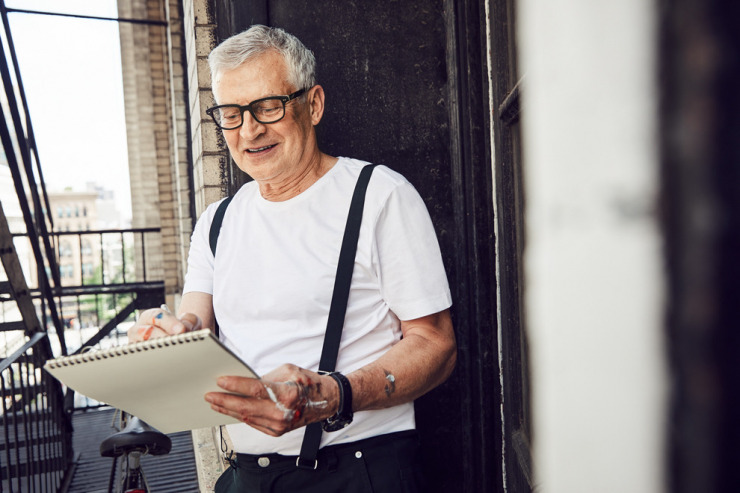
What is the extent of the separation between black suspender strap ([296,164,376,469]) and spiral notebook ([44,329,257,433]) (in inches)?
10.0

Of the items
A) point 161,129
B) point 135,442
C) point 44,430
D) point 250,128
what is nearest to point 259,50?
point 250,128

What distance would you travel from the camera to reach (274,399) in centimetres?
116

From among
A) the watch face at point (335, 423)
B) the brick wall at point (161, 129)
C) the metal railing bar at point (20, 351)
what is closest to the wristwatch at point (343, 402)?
the watch face at point (335, 423)

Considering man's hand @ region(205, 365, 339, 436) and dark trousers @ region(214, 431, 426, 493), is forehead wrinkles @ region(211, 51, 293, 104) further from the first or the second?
dark trousers @ region(214, 431, 426, 493)

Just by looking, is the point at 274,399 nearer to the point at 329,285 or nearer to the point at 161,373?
the point at 161,373

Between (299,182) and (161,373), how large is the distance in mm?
711

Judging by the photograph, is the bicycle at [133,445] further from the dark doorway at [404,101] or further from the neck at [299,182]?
the neck at [299,182]

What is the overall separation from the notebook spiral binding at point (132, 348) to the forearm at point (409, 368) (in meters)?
0.43

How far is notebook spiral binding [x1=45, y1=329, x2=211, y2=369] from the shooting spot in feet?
3.34

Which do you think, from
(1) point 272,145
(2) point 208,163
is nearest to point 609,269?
(1) point 272,145

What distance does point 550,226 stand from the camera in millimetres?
214

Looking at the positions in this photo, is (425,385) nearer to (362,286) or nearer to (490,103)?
(362,286)

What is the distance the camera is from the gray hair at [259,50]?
161 centimetres

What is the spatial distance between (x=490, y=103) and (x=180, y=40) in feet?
15.7
